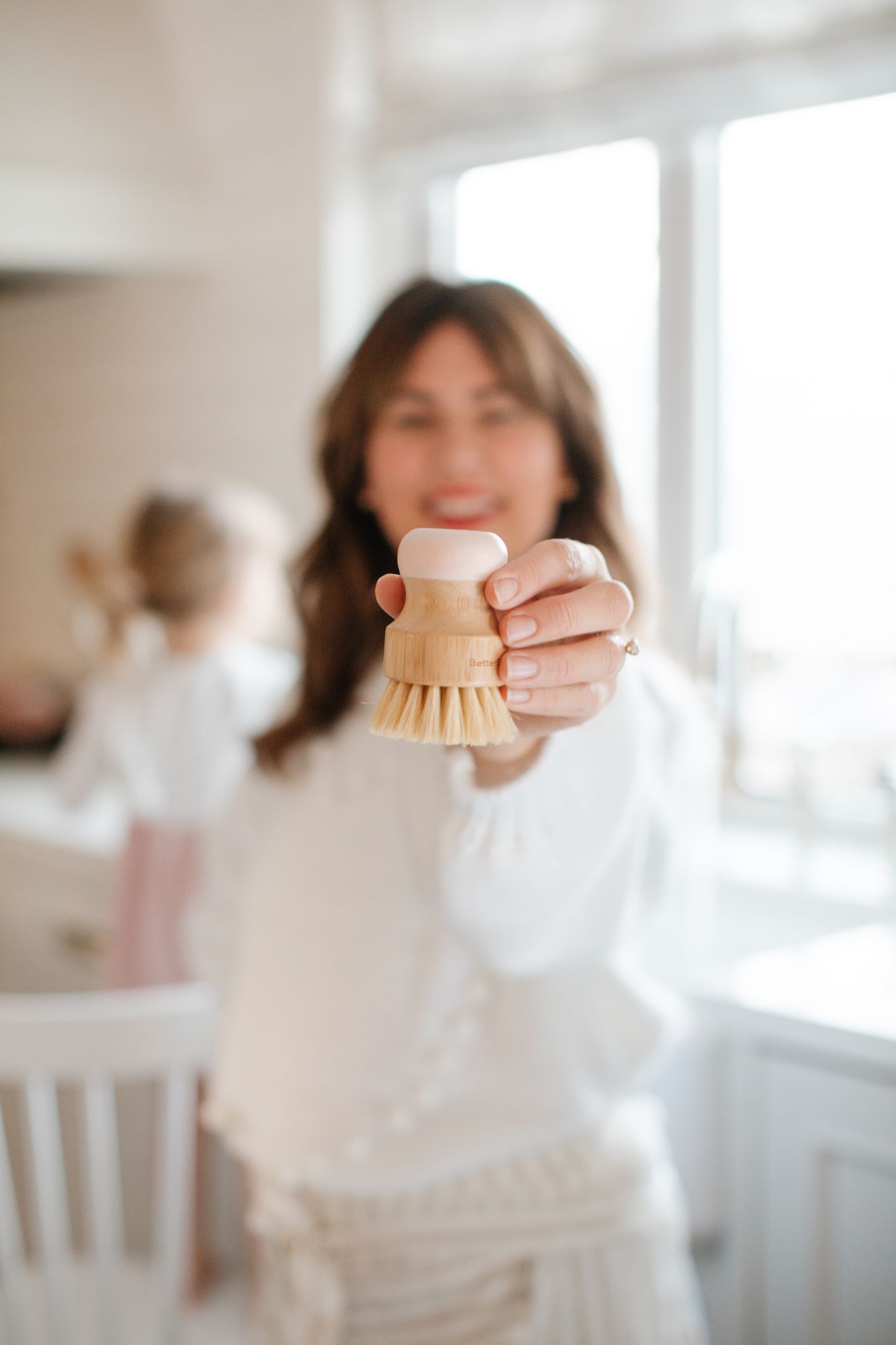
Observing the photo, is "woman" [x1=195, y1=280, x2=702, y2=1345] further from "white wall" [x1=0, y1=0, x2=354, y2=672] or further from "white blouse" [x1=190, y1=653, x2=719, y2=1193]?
"white wall" [x1=0, y1=0, x2=354, y2=672]

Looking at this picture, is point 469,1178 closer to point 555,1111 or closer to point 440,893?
point 555,1111

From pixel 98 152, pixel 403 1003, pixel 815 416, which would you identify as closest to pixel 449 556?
pixel 403 1003

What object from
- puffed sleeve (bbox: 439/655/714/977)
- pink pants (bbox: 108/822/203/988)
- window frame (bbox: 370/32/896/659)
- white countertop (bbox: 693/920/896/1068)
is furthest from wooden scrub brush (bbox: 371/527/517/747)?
pink pants (bbox: 108/822/203/988)

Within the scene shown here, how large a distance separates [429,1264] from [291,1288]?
0.10 meters

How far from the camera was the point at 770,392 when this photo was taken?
54.4 inches

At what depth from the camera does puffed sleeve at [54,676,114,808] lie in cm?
164

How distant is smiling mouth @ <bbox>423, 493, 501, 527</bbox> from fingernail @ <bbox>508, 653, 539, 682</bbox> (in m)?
0.19

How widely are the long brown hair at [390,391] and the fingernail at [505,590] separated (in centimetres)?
27

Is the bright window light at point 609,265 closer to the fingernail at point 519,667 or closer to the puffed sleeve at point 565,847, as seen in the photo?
the puffed sleeve at point 565,847

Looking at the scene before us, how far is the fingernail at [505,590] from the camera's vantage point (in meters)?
0.40

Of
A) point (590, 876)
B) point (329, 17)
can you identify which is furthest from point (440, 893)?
point (329, 17)

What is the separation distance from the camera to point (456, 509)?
0.59 meters

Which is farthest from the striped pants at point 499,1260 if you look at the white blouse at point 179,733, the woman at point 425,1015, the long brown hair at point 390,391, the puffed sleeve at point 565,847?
the white blouse at point 179,733

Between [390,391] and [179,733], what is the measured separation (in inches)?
38.8
